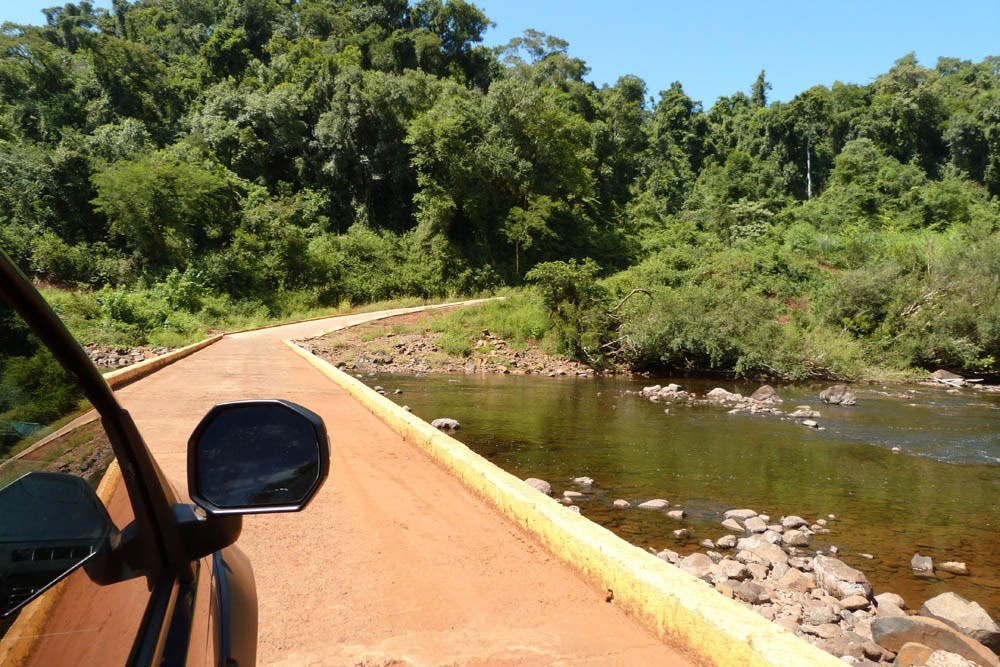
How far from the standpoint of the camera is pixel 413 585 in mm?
3912

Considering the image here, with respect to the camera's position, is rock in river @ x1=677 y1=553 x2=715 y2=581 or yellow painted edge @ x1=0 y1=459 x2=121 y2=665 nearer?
yellow painted edge @ x1=0 y1=459 x2=121 y2=665

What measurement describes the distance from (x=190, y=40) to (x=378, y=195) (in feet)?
92.3

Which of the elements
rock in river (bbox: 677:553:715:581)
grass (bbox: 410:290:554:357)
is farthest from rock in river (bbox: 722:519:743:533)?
grass (bbox: 410:290:554:357)

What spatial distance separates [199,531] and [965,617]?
5.67 m

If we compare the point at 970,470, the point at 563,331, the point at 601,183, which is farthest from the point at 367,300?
the point at 970,470

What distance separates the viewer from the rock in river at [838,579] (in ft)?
18.4

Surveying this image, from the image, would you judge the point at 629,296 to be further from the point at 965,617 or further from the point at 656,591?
the point at 656,591

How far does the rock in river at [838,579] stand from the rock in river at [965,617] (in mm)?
463

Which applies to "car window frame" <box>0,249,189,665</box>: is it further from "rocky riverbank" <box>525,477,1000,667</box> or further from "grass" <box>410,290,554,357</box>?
"grass" <box>410,290,554,357</box>

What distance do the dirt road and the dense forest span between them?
17722 mm

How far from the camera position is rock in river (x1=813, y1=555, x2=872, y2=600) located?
5.60 metres

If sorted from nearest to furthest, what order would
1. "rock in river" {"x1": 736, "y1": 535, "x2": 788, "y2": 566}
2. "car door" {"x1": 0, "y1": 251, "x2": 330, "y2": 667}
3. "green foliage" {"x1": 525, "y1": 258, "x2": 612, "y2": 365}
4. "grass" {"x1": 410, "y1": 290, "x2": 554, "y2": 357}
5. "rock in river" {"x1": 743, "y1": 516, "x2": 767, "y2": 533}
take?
1. "car door" {"x1": 0, "y1": 251, "x2": 330, "y2": 667}
2. "rock in river" {"x1": 736, "y1": 535, "x2": 788, "y2": 566}
3. "rock in river" {"x1": 743, "y1": 516, "x2": 767, "y2": 533}
4. "green foliage" {"x1": 525, "y1": 258, "x2": 612, "y2": 365}
5. "grass" {"x1": 410, "y1": 290, "x2": 554, "y2": 357}

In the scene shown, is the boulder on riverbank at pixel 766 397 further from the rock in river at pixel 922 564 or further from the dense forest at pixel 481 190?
the rock in river at pixel 922 564

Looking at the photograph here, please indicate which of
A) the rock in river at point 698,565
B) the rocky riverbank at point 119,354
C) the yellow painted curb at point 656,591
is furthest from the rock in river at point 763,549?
the rocky riverbank at point 119,354
